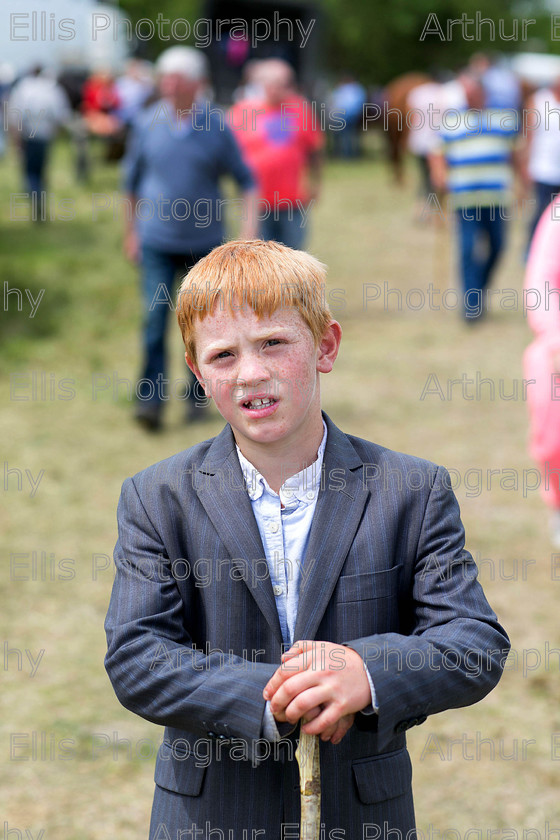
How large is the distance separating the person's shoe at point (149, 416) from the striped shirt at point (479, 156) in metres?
3.61

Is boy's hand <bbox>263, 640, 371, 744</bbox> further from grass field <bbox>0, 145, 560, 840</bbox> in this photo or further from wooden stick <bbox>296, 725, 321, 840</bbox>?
grass field <bbox>0, 145, 560, 840</bbox>

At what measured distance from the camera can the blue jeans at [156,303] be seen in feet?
19.5

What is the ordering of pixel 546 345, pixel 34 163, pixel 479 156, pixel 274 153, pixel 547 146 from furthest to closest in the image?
1. pixel 34 163
2. pixel 547 146
3. pixel 479 156
4. pixel 274 153
5. pixel 546 345

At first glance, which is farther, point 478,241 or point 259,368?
point 478,241

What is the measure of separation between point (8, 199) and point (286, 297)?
15.7 m

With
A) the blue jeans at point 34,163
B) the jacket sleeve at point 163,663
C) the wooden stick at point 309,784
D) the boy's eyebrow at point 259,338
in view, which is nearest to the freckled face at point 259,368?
the boy's eyebrow at point 259,338

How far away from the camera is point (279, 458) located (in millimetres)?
1637

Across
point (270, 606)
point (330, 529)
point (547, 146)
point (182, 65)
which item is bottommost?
point (270, 606)

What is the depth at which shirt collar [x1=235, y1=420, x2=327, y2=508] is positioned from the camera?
1638mm

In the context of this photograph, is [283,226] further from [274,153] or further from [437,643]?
[437,643]

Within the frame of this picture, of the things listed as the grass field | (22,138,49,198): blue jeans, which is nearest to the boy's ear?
the grass field

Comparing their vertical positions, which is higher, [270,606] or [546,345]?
[546,345]

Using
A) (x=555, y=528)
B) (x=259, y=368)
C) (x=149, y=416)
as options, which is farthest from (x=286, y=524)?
(x=149, y=416)

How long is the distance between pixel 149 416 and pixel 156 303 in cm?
83
